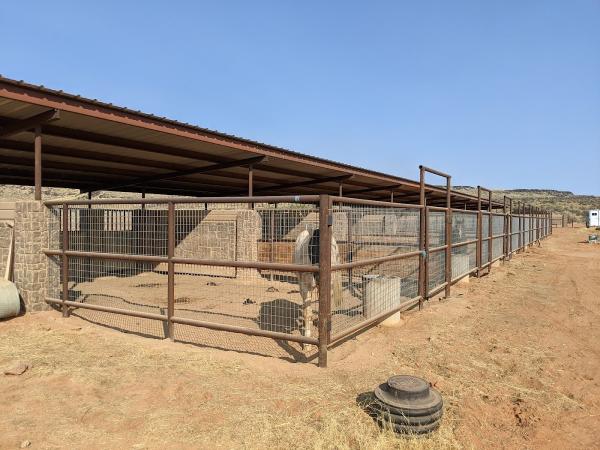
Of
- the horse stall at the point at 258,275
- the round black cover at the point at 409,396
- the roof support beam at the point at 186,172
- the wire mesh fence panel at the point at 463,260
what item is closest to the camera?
the round black cover at the point at 409,396

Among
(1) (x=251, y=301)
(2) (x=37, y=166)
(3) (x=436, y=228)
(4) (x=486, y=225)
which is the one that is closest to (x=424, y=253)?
(3) (x=436, y=228)

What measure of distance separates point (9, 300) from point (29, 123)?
3763 mm

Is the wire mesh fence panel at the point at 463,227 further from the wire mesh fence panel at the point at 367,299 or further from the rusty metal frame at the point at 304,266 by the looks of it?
the wire mesh fence panel at the point at 367,299

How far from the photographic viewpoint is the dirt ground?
11.1 ft

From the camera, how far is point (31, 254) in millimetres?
7492

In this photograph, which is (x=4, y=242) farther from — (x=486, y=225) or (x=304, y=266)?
(x=486, y=225)

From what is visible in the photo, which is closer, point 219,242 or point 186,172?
point 219,242

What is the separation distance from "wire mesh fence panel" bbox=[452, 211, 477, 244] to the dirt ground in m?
3.43

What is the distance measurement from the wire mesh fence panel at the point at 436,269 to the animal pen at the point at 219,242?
0.04m

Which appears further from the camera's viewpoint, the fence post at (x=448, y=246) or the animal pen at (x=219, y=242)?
the fence post at (x=448, y=246)

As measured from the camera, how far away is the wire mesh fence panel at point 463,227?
33.8 ft

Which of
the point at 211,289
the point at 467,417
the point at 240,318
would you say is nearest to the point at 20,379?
the point at 240,318

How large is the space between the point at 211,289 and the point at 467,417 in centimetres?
762

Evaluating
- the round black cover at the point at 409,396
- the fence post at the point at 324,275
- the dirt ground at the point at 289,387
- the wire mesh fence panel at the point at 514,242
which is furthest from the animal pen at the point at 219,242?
the wire mesh fence panel at the point at 514,242
